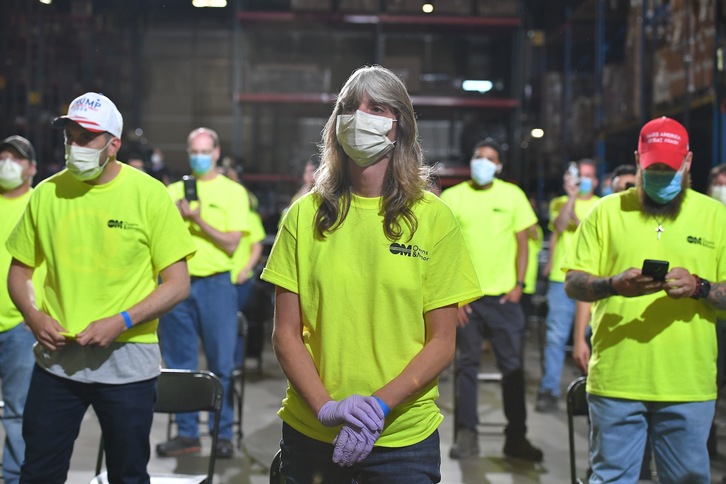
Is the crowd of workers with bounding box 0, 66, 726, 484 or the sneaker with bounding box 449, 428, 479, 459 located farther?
the sneaker with bounding box 449, 428, 479, 459

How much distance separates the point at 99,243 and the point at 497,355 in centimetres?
326

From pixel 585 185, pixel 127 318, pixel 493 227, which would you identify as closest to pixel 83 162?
pixel 127 318

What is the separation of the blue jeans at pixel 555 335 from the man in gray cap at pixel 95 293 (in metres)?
4.51

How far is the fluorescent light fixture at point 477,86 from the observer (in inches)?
471

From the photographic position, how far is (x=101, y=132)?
341cm

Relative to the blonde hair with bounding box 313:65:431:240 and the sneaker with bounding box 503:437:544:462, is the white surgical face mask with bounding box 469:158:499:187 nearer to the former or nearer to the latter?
the sneaker with bounding box 503:437:544:462

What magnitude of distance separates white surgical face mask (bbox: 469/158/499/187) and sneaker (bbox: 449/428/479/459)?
1.54 meters

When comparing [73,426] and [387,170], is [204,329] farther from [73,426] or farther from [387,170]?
[387,170]

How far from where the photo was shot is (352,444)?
2262mm

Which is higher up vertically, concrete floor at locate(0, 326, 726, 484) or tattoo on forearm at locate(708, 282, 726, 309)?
tattoo on forearm at locate(708, 282, 726, 309)

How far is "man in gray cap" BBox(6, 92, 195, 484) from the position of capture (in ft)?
10.8

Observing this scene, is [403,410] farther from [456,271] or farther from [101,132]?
[101,132]

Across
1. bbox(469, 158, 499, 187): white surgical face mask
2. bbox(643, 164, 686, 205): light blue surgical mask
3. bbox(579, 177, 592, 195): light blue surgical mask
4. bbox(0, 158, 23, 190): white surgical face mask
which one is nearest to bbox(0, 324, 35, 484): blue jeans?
bbox(0, 158, 23, 190): white surgical face mask

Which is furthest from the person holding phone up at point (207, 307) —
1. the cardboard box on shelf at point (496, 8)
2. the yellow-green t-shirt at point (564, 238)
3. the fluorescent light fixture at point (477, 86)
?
the cardboard box on shelf at point (496, 8)
